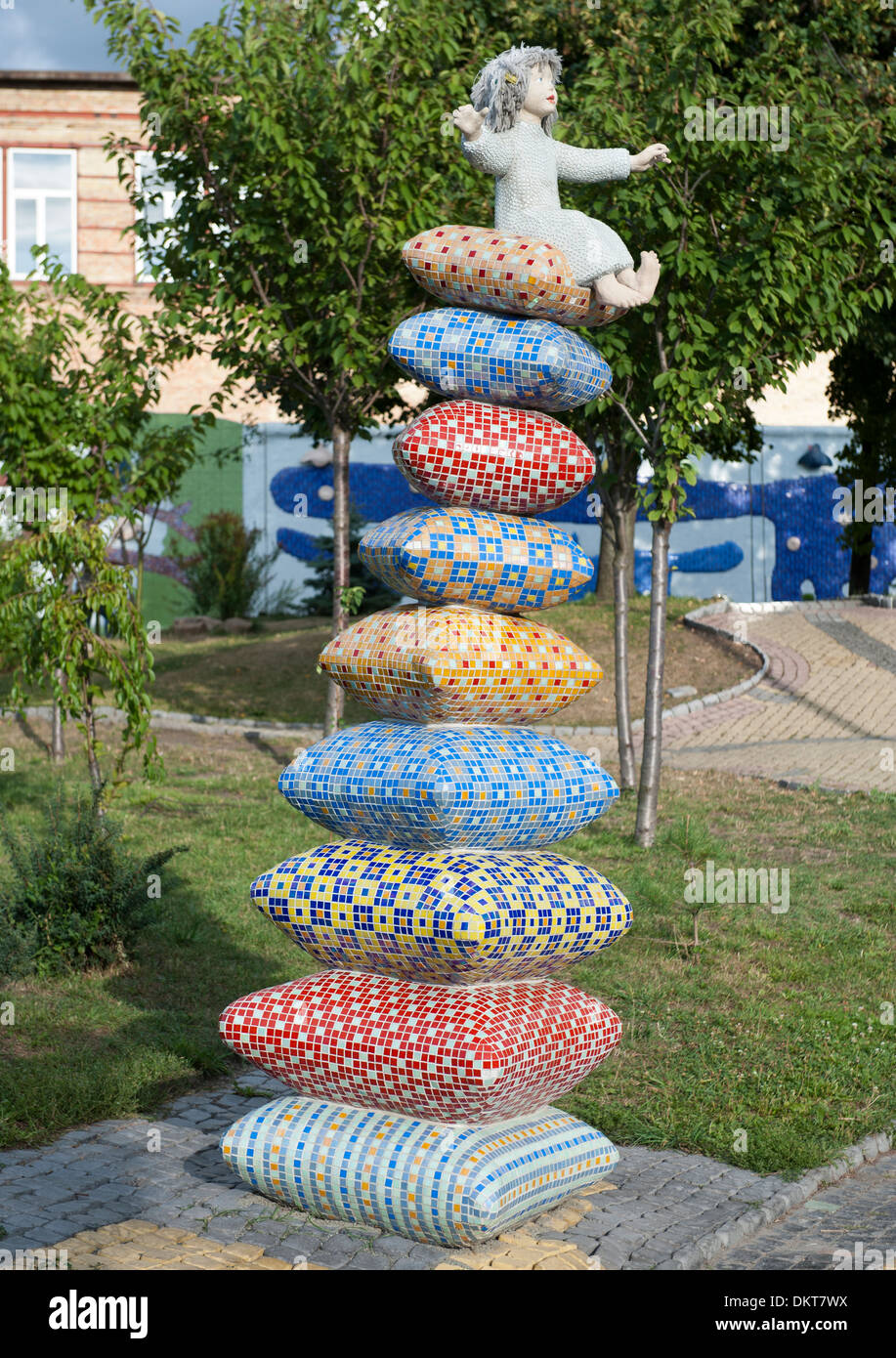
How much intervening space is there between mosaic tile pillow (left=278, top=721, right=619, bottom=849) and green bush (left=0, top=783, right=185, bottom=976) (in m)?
2.84

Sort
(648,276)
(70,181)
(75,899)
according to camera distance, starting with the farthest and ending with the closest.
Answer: (70,181), (75,899), (648,276)

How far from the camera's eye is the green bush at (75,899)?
24.5 ft

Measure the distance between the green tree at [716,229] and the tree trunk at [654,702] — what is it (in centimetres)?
2

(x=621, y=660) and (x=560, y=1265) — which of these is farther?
(x=621, y=660)

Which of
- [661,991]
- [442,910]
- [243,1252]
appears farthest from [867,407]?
[243,1252]

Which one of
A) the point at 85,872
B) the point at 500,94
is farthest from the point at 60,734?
the point at 500,94

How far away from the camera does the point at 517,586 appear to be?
16.7ft

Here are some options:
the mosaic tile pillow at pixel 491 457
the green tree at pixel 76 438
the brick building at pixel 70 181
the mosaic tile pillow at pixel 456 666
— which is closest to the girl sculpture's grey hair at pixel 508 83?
the mosaic tile pillow at pixel 491 457

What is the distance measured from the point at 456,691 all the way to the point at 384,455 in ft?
78.2

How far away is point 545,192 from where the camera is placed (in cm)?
524

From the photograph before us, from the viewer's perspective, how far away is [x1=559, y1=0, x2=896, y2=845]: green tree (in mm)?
9359

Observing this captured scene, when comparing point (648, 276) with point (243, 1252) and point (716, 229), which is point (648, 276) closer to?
point (243, 1252)

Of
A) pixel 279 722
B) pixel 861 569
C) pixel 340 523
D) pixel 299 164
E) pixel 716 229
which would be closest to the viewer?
pixel 716 229

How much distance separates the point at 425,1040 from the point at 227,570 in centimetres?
2245
